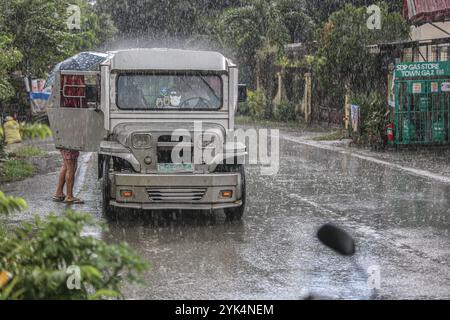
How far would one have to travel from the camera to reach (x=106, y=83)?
37.8 feet

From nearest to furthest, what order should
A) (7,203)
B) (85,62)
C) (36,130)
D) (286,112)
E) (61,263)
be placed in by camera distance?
(61,263) → (7,203) → (36,130) → (85,62) → (286,112)

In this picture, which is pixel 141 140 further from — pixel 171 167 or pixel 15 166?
pixel 15 166

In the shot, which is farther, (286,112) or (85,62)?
(286,112)

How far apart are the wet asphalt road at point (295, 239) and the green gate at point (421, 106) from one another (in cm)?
517

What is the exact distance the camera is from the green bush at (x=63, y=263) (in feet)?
13.7

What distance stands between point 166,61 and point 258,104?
85.1 feet

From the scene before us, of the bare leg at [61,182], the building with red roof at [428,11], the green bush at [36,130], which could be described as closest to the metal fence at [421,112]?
the building with red roof at [428,11]

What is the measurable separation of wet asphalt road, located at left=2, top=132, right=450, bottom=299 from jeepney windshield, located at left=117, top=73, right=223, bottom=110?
1538 millimetres

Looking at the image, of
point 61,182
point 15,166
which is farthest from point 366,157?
point 61,182

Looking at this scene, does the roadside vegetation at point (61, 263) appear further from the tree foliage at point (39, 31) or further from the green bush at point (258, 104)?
the green bush at point (258, 104)

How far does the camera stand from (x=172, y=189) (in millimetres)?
10602

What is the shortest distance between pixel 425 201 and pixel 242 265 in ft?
17.3

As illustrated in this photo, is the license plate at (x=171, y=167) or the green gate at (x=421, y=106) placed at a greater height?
the green gate at (x=421, y=106)
